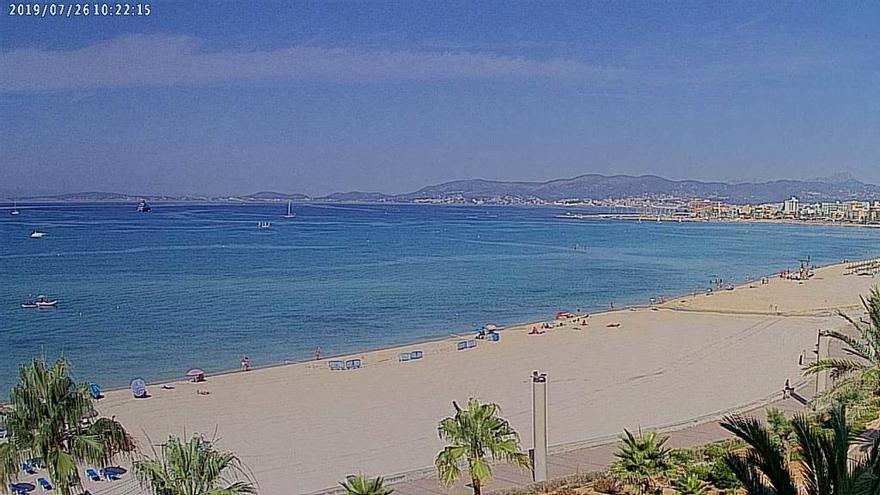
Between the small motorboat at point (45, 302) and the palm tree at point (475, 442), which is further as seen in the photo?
the small motorboat at point (45, 302)

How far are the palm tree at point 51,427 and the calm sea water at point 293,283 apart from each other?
14433 millimetres

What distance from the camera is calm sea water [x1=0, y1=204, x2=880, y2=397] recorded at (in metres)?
25.8

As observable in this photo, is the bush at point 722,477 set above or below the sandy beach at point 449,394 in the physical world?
above

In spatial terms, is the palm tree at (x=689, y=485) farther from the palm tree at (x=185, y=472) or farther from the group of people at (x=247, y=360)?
the group of people at (x=247, y=360)

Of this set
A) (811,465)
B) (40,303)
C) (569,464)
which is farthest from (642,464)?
(40,303)

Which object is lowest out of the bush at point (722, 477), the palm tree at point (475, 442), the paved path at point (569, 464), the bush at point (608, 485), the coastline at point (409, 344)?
the coastline at point (409, 344)

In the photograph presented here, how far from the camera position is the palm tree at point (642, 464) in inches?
332

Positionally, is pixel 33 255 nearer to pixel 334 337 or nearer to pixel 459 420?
pixel 334 337

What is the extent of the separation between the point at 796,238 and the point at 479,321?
60.1m

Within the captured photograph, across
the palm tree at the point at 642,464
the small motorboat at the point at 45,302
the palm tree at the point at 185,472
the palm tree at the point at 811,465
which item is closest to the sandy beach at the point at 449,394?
the palm tree at the point at 642,464

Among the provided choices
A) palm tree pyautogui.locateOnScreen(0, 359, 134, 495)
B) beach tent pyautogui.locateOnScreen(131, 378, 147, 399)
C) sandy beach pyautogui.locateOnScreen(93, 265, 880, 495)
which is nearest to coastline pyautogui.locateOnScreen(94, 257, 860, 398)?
sandy beach pyautogui.locateOnScreen(93, 265, 880, 495)

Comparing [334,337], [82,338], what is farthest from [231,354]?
[82,338]

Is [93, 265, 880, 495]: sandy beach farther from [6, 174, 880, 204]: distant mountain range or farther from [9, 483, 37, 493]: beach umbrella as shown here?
[6, 174, 880, 204]: distant mountain range

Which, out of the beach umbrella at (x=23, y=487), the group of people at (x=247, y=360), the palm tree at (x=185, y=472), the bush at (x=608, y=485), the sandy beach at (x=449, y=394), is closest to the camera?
the palm tree at (x=185, y=472)
